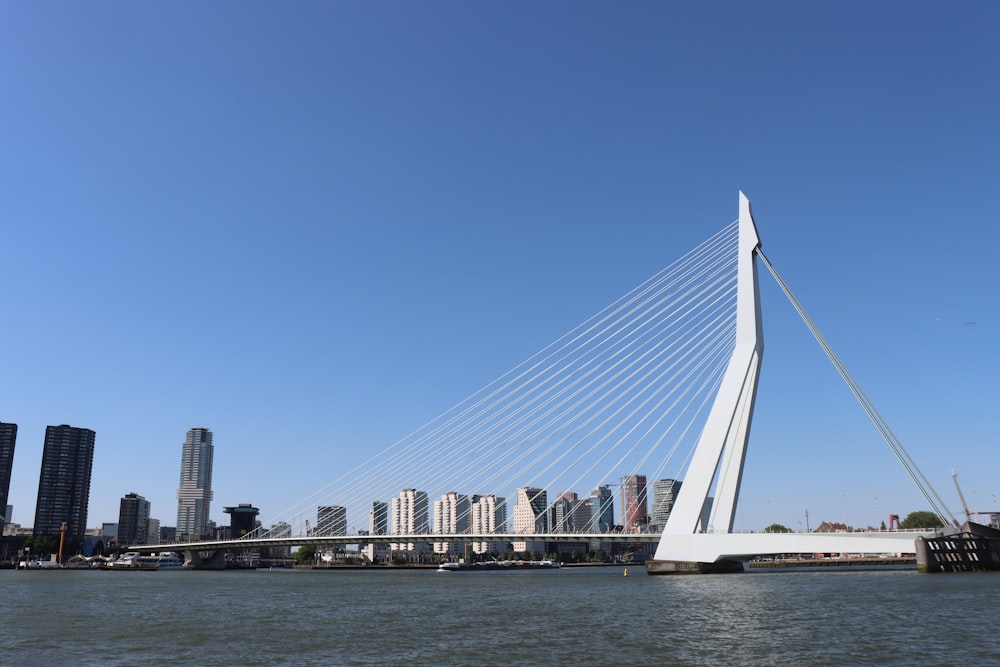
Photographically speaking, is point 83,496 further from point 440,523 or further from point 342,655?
point 342,655

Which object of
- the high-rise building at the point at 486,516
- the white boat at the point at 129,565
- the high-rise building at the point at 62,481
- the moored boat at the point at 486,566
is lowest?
the moored boat at the point at 486,566

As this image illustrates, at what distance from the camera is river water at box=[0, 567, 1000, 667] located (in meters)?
14.0

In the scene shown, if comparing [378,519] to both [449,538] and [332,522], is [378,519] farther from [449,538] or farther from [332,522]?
[449,538]

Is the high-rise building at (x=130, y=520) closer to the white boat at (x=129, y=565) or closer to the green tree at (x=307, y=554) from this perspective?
the green tree at (x=307, y=554)

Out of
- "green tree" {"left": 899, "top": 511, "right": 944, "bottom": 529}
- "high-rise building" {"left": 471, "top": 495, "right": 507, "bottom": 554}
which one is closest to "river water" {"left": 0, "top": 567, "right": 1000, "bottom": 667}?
"green tree" {"left": 899, "top": 511, "right": 944, "bottom": 529}

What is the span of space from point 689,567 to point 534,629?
20.3 m

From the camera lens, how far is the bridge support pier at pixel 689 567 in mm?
36188

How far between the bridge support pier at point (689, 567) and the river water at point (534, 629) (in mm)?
7044

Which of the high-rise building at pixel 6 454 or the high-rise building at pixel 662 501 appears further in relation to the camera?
the high-rise building at pixel 6 454

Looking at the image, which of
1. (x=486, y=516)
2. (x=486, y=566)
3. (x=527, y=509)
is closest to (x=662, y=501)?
(x=527, y=509)

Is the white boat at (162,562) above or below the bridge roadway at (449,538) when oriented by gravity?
below

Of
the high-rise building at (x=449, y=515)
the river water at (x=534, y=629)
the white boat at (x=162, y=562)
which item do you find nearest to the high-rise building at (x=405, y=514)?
the high-rise building at (x=449, y=515)

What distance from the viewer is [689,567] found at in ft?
119

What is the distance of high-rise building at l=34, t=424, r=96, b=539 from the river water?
130 meters
